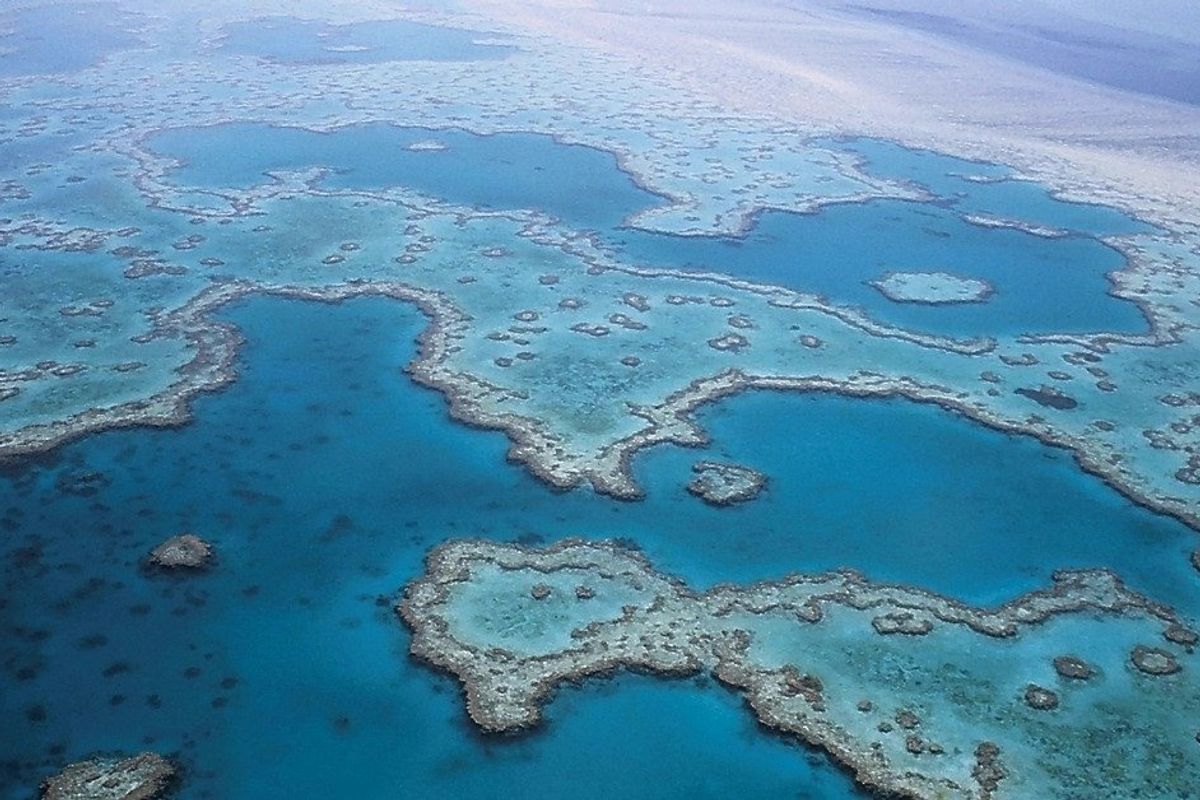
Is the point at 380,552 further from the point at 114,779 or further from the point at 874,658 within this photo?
the point at 874,658

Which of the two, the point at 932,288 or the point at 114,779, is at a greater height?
the point at 932,288

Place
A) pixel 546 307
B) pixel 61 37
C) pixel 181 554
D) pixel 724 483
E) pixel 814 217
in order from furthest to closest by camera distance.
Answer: pixel 61 37
pixel 814 217
pixel 546 307
pixel 724 483
pixel 181 554

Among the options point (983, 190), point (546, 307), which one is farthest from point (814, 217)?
point (546, 307)

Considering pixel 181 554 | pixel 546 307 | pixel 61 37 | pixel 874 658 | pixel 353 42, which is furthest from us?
pixel 353 42

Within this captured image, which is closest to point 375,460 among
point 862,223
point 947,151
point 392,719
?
point 392,719

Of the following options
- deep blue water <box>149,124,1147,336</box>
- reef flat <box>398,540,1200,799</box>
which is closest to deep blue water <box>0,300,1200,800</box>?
reef flat <box>398,540,1200,799</box>
